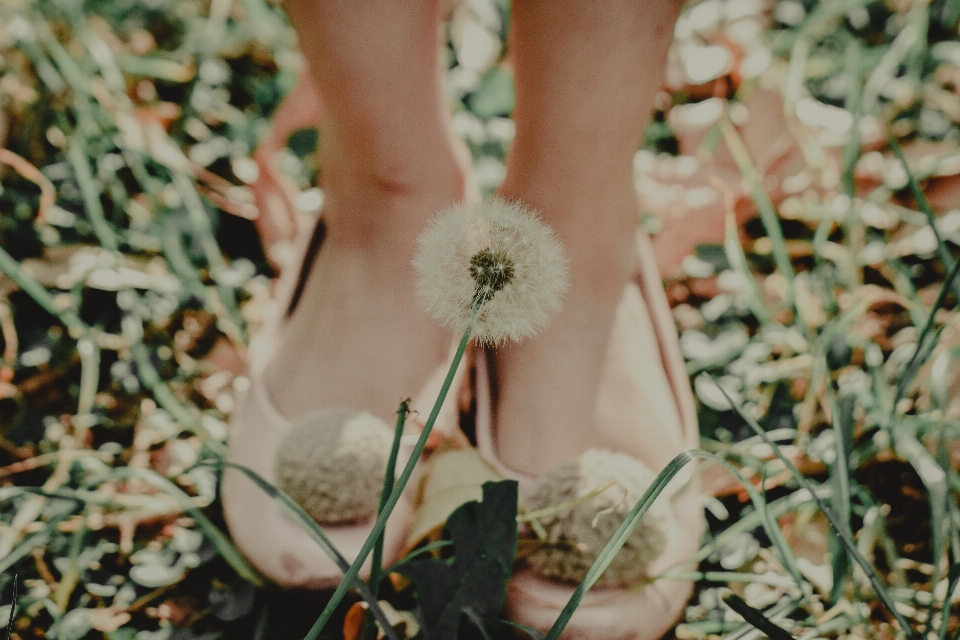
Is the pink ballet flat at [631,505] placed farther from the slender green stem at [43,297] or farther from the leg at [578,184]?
the slender green stem at [43,297]

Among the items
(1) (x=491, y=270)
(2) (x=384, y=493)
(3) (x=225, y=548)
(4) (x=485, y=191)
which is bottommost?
(3) (x=225, y=548)

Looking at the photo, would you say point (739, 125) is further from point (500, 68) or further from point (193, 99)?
point (193, 99)

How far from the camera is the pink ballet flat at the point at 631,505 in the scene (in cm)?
47

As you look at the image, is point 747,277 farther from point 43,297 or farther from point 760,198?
point 43,297

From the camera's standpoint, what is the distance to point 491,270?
30 centimetres

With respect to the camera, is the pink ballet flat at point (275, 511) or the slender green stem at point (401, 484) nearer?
the slender green stem at point (401, 484)

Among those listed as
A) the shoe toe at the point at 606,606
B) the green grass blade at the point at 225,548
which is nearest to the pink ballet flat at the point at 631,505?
the shoe toe at the point at 606,606

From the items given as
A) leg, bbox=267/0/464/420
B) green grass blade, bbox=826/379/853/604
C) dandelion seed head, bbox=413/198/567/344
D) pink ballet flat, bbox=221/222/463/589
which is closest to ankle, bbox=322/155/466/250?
leg, bbox=267/0/464/420

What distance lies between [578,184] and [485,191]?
0.28 m

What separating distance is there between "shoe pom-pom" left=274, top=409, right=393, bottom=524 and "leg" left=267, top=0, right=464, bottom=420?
6 cm

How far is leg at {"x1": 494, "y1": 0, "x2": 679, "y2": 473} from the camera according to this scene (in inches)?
18.1

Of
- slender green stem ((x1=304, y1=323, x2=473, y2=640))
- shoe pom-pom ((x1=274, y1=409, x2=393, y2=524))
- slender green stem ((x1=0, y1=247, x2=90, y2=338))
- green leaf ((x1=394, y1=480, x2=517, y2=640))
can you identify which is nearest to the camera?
slender green stem ((x1=304, y1=323, x2=473, y2=640))

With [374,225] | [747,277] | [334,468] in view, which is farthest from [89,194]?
[747,277]

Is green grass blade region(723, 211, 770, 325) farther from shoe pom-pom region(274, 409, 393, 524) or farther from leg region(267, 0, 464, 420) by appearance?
shoe pom-pom region(274, 409, 393, 524)
